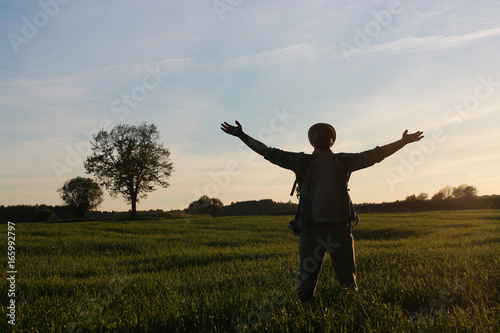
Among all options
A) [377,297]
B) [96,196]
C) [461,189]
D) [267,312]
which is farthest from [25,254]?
[461,189]

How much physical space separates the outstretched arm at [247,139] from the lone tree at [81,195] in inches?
2637

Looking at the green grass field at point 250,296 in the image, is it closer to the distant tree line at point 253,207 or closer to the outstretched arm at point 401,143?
the outstretched arm at point 401,143

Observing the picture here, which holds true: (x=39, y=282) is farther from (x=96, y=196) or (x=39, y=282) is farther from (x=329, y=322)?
(x=96, y=196)

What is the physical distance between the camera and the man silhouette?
15.4 feet

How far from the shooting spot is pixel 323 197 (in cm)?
476

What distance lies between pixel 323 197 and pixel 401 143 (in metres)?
1.28

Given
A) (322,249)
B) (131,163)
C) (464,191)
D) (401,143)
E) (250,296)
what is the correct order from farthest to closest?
1. (464,191)
2. (131,163)
3. (250,296)
4. (401,143)
5. (322,249)

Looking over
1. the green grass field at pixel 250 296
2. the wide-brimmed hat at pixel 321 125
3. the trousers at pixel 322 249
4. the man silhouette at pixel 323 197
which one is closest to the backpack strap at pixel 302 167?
the man silhouette at pixel 323 197

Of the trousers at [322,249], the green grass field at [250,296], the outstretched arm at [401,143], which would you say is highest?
the outstretched arm at [401,143]

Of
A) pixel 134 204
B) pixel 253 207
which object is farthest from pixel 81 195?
pixel 253 207

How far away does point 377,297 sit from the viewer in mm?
5145

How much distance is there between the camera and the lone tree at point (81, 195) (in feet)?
214

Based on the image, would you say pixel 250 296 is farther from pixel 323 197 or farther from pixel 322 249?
pixel 323 197

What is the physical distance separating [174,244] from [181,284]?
789 cm
